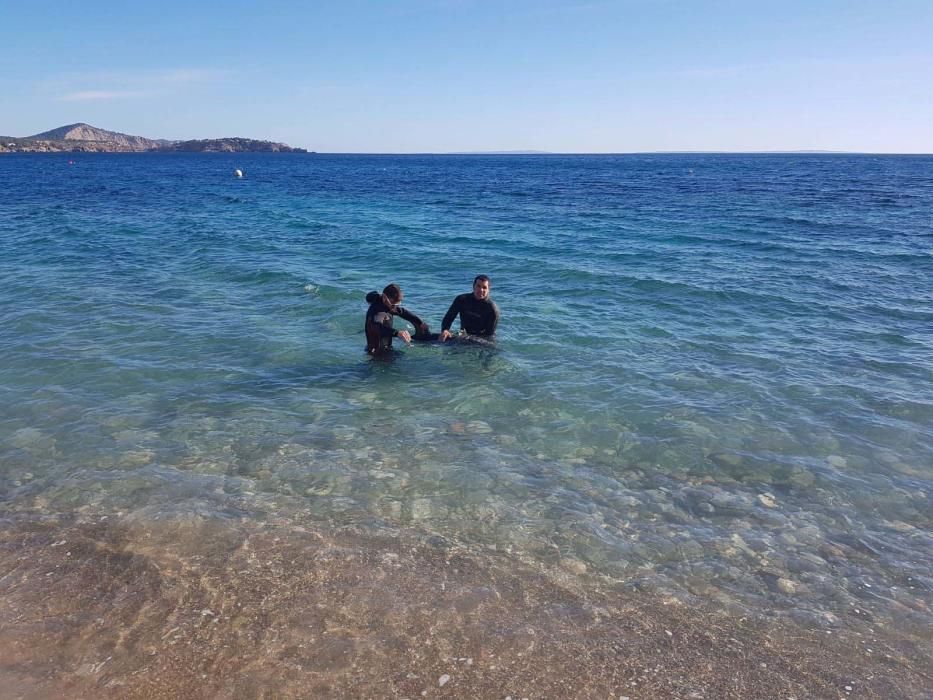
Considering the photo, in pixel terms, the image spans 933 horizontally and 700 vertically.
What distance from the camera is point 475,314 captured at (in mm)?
11516

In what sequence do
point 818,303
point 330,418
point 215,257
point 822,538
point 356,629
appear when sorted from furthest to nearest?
point 215,257 < point 818,303 < point 330,418 < point 822,538 < point 356,629

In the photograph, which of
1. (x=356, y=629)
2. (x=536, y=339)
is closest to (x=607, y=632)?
(x=356, y=629)

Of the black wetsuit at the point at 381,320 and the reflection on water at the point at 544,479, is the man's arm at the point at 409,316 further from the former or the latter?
→ the reflection on water at the point at 544,479

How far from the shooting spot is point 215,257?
68.0 feet

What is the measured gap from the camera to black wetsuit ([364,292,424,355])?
34.1 feet

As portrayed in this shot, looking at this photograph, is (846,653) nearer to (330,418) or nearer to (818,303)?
(330,418)

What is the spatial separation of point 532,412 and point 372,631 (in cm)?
460

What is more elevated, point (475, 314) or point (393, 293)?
point (393, 293)

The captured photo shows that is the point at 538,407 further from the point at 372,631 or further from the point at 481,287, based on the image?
the point at 372,631

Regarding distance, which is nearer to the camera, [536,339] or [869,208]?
[536,339]

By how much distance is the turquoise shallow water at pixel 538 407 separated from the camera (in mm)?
6156

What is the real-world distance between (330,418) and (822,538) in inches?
237

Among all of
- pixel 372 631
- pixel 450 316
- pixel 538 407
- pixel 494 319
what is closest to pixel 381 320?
pixel 450 316

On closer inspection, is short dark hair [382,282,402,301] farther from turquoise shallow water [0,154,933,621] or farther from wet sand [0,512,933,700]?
wet sand [0,512,933,700]
